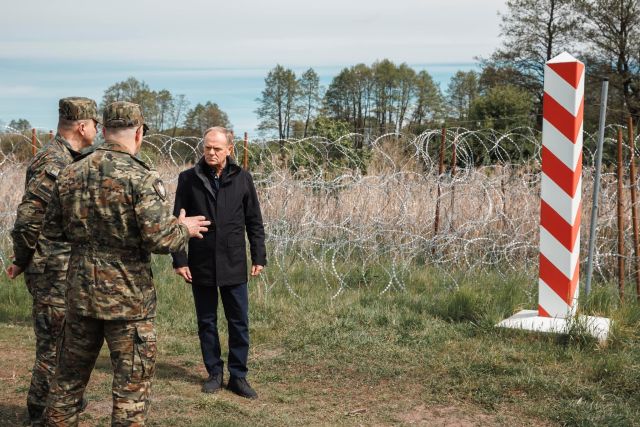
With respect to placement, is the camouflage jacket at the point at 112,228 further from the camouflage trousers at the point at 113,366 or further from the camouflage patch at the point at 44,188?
the camouflage patch at the point at 44,188

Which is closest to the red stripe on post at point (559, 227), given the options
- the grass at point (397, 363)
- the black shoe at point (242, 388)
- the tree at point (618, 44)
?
the grass at point (397, 363)

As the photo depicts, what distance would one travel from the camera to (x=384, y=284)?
694cm

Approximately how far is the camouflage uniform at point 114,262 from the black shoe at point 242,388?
4.45ft

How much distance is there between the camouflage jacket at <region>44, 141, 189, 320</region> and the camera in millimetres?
2893

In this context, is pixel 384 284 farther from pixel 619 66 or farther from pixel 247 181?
pixel 619 66

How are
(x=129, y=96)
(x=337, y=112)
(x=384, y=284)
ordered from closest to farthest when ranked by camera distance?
(x=384, y=284), (x=129, y=96), (x=337, y=112)

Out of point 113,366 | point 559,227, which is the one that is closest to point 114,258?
point 113,366

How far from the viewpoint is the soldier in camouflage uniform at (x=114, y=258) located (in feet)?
9.51

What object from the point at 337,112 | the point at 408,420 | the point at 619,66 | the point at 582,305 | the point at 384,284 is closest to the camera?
the point at 408,420

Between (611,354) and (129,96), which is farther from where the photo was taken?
(129,96)

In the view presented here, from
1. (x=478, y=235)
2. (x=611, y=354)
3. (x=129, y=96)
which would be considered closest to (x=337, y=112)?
(x=129, y=96)

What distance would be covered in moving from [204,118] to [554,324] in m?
44.0

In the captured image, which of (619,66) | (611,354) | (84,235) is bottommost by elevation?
(611,354)

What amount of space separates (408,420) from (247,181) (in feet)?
5.64
